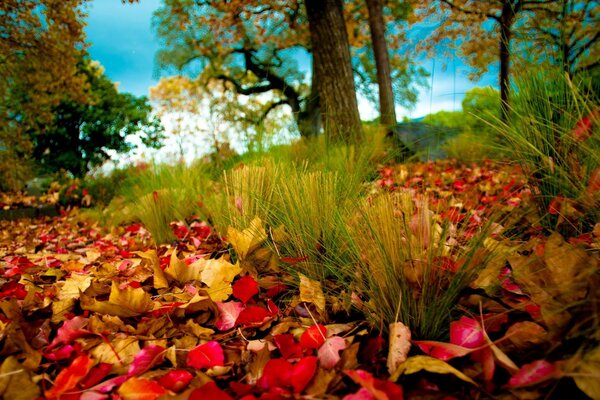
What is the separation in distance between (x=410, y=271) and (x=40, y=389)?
865 mm

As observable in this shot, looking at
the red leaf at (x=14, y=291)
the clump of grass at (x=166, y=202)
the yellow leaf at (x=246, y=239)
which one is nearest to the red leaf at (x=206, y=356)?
the yellow leaf at (x=246, y=239)

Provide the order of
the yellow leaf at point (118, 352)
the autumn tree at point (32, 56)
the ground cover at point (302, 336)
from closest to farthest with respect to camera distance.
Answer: the ground cover at point (302, 336), the yellow leaf at point (118, 352), the autumn tree at point (32, 56)

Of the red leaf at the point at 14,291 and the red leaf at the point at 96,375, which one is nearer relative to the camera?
the red leaf at the point at 96,375

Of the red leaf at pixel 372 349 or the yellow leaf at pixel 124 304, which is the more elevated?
the yellow leaf at pixel 124 304

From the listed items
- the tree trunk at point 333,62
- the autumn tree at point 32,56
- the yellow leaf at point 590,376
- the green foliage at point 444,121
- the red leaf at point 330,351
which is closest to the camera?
the yellow leaf at point 590,376

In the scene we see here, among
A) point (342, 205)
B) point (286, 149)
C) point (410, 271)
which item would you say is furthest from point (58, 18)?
point (410, 271)

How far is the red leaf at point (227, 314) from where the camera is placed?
3.46 feet

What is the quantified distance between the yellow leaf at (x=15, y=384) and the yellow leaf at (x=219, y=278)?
1.51 feet

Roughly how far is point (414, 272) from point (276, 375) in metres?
0.39

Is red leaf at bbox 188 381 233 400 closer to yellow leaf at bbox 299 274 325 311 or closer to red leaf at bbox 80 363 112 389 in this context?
red leaf at bbox 80 363 112 389

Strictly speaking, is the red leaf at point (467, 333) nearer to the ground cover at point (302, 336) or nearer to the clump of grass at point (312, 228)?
the ground cover at point (302, 336)

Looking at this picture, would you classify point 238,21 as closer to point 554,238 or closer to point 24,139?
point 24,139

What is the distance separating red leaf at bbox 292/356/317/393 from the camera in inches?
29.5

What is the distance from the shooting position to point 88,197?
665cm
